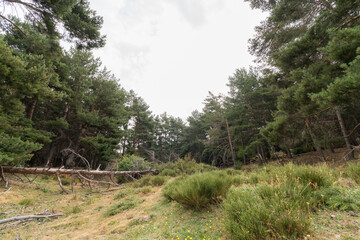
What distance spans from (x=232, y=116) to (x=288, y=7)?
13.8 metres

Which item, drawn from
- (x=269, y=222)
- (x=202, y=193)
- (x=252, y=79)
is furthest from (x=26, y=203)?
(x=252, y=79)

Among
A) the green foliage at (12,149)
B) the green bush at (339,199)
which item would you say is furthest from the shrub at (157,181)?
the green bush at (339,199)

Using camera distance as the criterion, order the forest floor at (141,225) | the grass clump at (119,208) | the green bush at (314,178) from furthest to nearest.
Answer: the grass clump at (119,208) → the green bush at (314,178) → the forest floor at (141,225)

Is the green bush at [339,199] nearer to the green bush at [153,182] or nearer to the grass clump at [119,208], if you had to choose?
the grass clump at [119,208]

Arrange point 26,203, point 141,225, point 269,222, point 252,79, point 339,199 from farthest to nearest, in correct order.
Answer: point 252,79 → point 26,203 → point 141,225 → point 339,199 → point 269,222

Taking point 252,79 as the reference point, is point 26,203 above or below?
below

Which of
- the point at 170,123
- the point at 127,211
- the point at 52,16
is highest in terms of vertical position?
the point at 170,123

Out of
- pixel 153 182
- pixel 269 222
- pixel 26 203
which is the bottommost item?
pixel 26 203

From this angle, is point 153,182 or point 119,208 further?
point 153,182

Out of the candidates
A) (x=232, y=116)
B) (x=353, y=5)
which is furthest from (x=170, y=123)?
(x=353, y=5)

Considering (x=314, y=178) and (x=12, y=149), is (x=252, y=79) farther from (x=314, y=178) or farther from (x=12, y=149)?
(x=12, y=149)

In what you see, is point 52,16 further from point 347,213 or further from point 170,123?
A: point 170,123

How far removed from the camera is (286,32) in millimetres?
8320

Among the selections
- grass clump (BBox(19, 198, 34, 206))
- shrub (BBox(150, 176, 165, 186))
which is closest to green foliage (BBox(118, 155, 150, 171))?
shrub (BBox(150, 176, 165, 186))
